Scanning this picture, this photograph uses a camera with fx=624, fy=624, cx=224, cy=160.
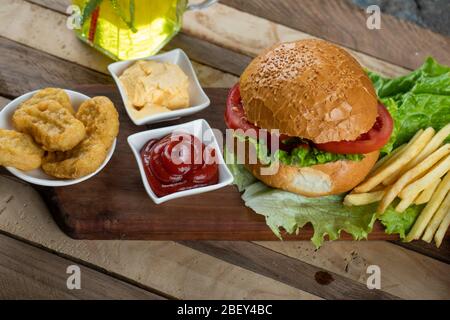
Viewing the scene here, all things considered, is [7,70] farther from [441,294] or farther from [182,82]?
[441,294]

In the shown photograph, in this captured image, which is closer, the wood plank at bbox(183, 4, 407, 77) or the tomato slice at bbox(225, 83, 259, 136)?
the tomato slice at bbox(225, 83, 259, 136)

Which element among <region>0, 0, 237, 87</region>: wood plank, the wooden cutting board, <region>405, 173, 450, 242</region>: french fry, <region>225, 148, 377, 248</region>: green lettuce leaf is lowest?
the wooden cutting board

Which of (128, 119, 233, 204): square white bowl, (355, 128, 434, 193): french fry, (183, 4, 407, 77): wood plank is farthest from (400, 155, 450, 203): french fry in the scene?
(183, 4, 407, 77): wood plank

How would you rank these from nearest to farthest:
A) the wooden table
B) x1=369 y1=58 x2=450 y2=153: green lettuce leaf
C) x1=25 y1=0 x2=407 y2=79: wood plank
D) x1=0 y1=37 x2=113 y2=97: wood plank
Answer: the wooden table → x1=369 y1=58 x2=450 y2=153: green lettuce leaf → x1=0 y1=37 x2=113 y2=97: wood plank → x1=25 y1=0 x2=407 y2=79: wood plank

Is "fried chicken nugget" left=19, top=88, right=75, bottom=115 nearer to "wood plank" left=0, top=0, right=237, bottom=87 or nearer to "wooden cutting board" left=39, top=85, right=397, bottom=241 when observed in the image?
"wooden cutting board" left=39, top=85, right=397, bottom=241

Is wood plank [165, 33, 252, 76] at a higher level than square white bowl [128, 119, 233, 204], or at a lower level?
higher

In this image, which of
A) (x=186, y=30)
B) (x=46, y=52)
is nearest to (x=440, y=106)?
(x=186, y=30)
